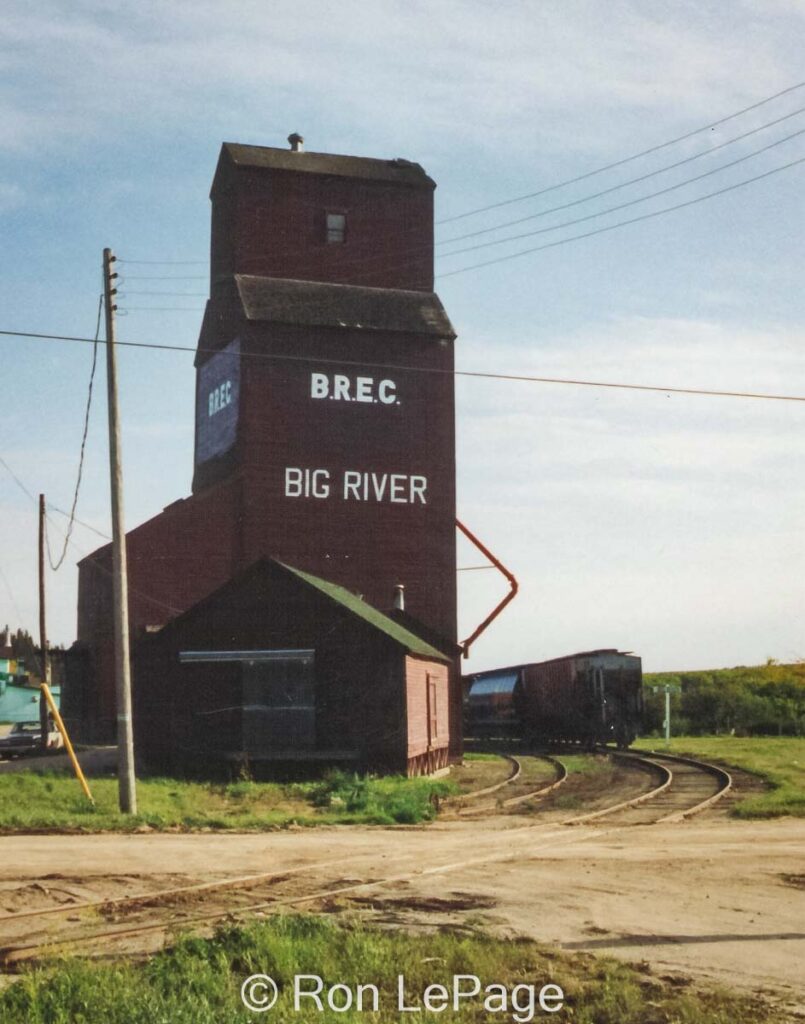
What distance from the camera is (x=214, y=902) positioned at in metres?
11.9

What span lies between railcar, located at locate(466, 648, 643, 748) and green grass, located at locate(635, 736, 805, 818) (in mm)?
2002

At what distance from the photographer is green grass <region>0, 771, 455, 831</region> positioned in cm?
2062

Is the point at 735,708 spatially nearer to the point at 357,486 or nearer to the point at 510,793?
the point at 357,486

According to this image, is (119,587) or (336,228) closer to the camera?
(119,587)

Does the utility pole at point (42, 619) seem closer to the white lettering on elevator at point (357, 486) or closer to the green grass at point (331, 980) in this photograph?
the white lettering on elevator at point (357, 486)

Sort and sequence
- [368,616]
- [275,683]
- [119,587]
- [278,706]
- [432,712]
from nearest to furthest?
1. [119,587]
2. [278,706]
3. [275,683]
4. [368,616]
5. [432,712]

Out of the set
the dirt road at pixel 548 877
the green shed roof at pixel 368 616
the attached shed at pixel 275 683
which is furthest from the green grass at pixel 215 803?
the green shed roof at pixel 368 616

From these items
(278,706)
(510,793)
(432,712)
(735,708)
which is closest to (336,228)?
(432,712)

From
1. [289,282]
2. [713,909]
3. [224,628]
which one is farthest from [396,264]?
[713,909]

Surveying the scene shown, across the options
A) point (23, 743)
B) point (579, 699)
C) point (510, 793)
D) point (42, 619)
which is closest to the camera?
point (510, 793)

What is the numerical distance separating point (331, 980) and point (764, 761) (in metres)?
29.9

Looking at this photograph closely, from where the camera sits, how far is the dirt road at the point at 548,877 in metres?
9.85

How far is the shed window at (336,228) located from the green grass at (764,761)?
21840 mm

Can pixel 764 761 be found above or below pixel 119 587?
below
